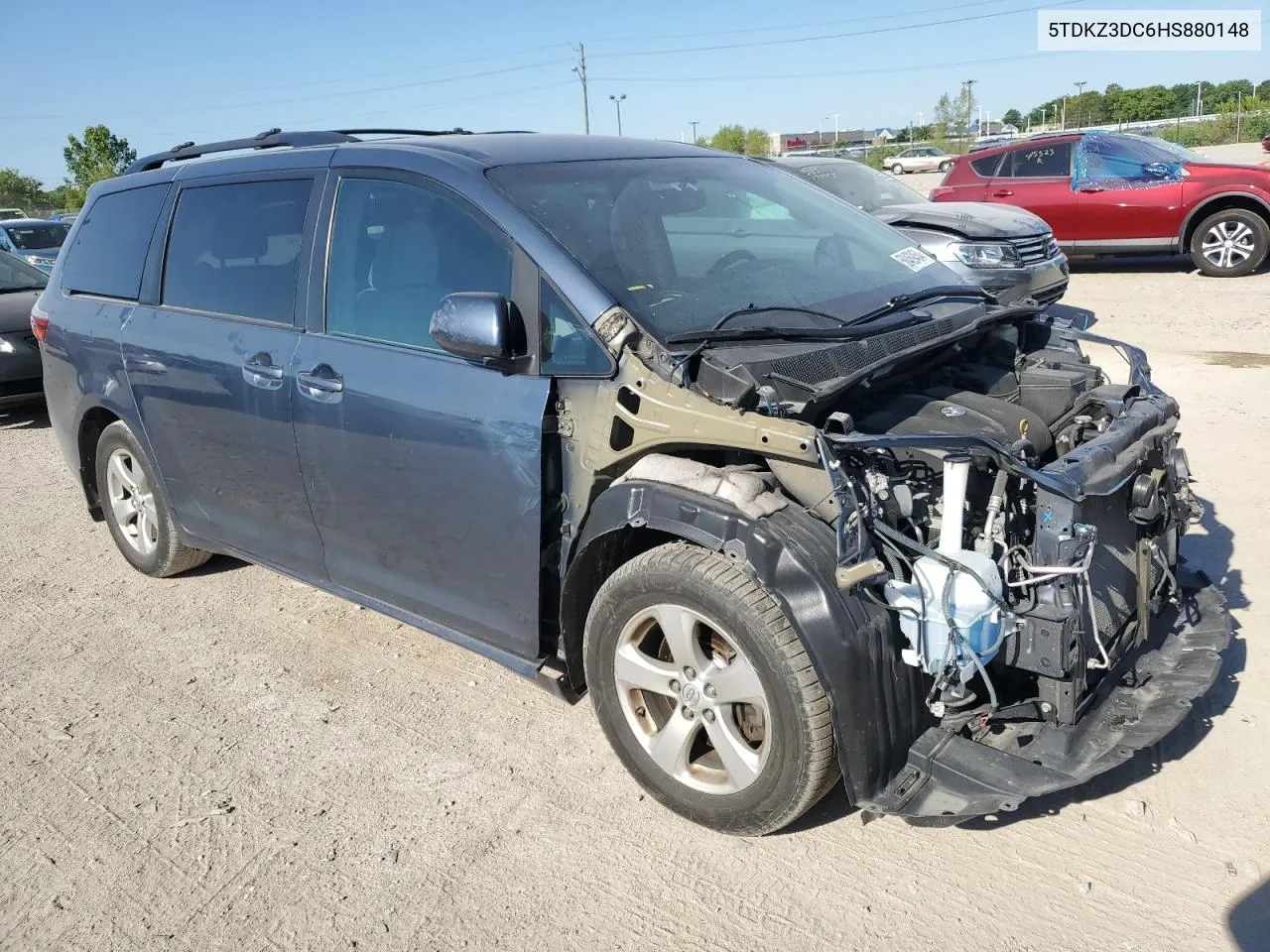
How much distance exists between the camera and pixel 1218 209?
41.0 ft

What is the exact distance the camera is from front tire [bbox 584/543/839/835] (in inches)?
105

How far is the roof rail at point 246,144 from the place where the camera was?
420 centimetres

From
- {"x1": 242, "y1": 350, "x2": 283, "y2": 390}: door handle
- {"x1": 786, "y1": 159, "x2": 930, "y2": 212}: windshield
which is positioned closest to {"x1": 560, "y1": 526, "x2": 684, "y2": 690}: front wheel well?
{"x1": 242, "y1": 350, "x2": 283, "y2": 390}: door handle

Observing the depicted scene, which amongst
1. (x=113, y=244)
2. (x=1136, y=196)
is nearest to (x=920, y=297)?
(x=113, y=244)

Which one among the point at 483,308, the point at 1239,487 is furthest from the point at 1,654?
the point at 1239,487

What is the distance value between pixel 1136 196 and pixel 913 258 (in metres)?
10.2

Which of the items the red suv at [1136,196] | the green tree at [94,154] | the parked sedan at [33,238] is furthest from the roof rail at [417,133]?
the green tree at [94,154]

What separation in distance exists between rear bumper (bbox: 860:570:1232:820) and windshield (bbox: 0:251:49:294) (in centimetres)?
1015

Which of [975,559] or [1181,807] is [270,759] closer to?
[975,559]

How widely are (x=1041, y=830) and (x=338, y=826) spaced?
207cm

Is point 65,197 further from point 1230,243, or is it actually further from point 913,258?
point 913,258

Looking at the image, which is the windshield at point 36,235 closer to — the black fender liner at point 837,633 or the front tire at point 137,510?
the front tire at point 137,510

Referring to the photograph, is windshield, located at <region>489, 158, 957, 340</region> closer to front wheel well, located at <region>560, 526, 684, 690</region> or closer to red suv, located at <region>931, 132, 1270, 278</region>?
front wheel well, located at <region>560, 526, 684, 690</region>

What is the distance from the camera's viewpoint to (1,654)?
454 centimetres
